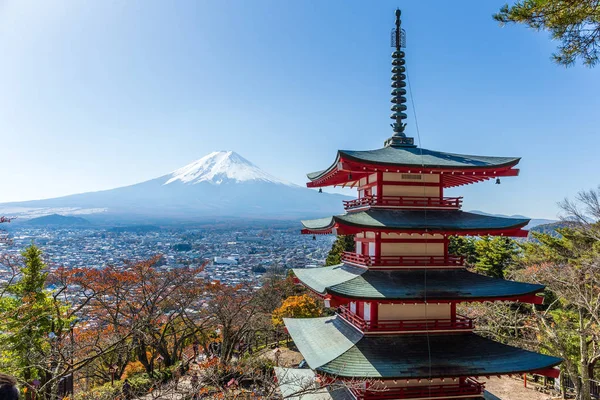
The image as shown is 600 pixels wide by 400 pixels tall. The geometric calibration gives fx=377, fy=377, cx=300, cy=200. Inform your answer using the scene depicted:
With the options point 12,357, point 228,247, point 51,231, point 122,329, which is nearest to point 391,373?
point 12,357

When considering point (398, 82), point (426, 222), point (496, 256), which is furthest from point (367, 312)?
point (496, 256)

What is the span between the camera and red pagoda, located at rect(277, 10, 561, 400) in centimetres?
790

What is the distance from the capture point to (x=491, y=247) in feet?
91.1

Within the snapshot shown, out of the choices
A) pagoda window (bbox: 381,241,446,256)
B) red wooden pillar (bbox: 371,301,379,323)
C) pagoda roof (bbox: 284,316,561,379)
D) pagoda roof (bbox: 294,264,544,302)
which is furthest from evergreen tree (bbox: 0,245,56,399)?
pagoda window (bbox: 381,241,446,256)

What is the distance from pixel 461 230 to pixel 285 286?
75.8 feet

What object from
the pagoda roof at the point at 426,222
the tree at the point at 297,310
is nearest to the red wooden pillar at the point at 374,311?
the pagoda roof at the point at 426,222

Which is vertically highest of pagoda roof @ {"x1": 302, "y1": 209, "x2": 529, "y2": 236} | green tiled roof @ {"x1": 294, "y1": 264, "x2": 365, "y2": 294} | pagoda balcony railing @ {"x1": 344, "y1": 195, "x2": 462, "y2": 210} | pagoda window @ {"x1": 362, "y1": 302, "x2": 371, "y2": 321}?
pagoda balcony railing @ {"x1": 344, "y1": 195, "x2": 462, "y2": 210}

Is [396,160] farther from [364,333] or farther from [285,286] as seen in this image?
[285,286]

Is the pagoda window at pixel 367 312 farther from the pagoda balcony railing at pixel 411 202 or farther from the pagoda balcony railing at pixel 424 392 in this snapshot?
the pagoda balcony railing at pixel 411 202

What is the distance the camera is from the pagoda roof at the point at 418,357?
762 cm

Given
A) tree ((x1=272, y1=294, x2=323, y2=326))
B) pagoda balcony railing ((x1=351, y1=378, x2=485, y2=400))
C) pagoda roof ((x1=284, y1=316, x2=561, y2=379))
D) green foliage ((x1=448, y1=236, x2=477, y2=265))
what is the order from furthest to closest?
1. green foliage ((x1=448, y1=236, x2=477, y2=265))
2. tree ((x1=272, y1=294, x2=323, y2=326))
3. pagoda balcony railing ((x1=351, y1=378, x2=485, y2=400))
4. pagoda roof ((x1=284, y1=316, x2=561, y2=379))

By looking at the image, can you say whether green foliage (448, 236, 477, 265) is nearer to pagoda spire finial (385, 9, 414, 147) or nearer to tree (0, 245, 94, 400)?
pagoda spire finial (385, 9, 414, 147)

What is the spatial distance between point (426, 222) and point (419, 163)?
138 centimetres

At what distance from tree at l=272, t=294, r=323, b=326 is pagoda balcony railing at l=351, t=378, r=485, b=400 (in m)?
15.0
